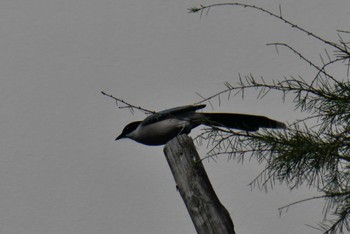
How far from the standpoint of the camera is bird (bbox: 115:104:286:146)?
350 cm

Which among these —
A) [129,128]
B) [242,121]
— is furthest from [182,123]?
[129,128]

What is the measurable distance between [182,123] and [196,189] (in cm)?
59

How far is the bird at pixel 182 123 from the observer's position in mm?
3500

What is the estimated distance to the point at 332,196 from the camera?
2652mm

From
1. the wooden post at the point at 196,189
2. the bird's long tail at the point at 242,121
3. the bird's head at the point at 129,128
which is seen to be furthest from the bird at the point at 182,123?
the bird's head at the point at 129,128

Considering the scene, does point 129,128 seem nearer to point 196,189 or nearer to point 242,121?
point 242,121

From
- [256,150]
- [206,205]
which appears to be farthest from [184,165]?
[256,150]

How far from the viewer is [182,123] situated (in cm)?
356

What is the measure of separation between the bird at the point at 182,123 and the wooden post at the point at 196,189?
0.21 m

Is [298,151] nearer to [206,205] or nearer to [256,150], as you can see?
[256,150]

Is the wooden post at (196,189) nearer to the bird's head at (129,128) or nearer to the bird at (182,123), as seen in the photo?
the bird at (182,123)

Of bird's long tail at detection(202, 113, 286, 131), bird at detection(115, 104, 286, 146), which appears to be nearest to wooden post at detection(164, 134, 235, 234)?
bird at detection(115, 104, 286, 146)

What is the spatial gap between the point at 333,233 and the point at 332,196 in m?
0.13

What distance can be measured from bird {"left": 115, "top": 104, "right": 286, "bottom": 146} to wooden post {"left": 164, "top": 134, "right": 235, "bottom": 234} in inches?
8.4
